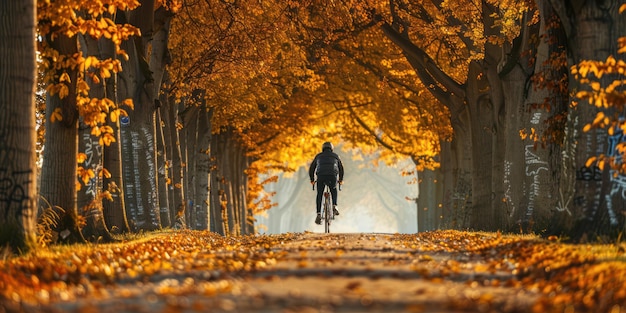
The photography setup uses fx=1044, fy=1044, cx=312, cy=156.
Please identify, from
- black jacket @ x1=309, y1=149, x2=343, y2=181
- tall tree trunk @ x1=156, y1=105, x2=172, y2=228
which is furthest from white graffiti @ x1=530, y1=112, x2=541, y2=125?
tall tree trunk @ x1=156, y1=105, x2=172, y2=228

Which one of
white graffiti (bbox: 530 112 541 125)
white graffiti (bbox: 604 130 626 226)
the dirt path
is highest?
white graffiti (bbox: 530 112 541 125)

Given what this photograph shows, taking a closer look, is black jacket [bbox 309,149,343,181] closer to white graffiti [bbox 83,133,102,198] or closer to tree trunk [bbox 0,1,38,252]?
white graffiti [bbox 83,133,102,198]

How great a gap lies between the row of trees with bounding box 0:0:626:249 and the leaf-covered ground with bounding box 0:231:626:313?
1450 millimetres

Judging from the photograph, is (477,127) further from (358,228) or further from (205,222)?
(358,228)

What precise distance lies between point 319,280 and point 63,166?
7.47m

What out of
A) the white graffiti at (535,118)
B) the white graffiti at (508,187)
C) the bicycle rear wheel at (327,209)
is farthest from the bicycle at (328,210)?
the white graffiti at (535,118)

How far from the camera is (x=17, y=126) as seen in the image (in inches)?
498

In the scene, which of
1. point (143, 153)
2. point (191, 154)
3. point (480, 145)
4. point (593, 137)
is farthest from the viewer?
point (191, 154)

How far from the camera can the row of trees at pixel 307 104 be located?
14.1 metres

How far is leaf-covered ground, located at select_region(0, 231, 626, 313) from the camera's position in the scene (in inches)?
295

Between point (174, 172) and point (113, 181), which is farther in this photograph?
point (174, 172)

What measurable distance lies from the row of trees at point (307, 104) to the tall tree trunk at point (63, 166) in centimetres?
2

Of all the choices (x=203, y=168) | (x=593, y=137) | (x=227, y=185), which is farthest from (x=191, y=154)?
(x=593, y=137)

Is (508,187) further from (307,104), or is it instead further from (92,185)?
(307,104)
